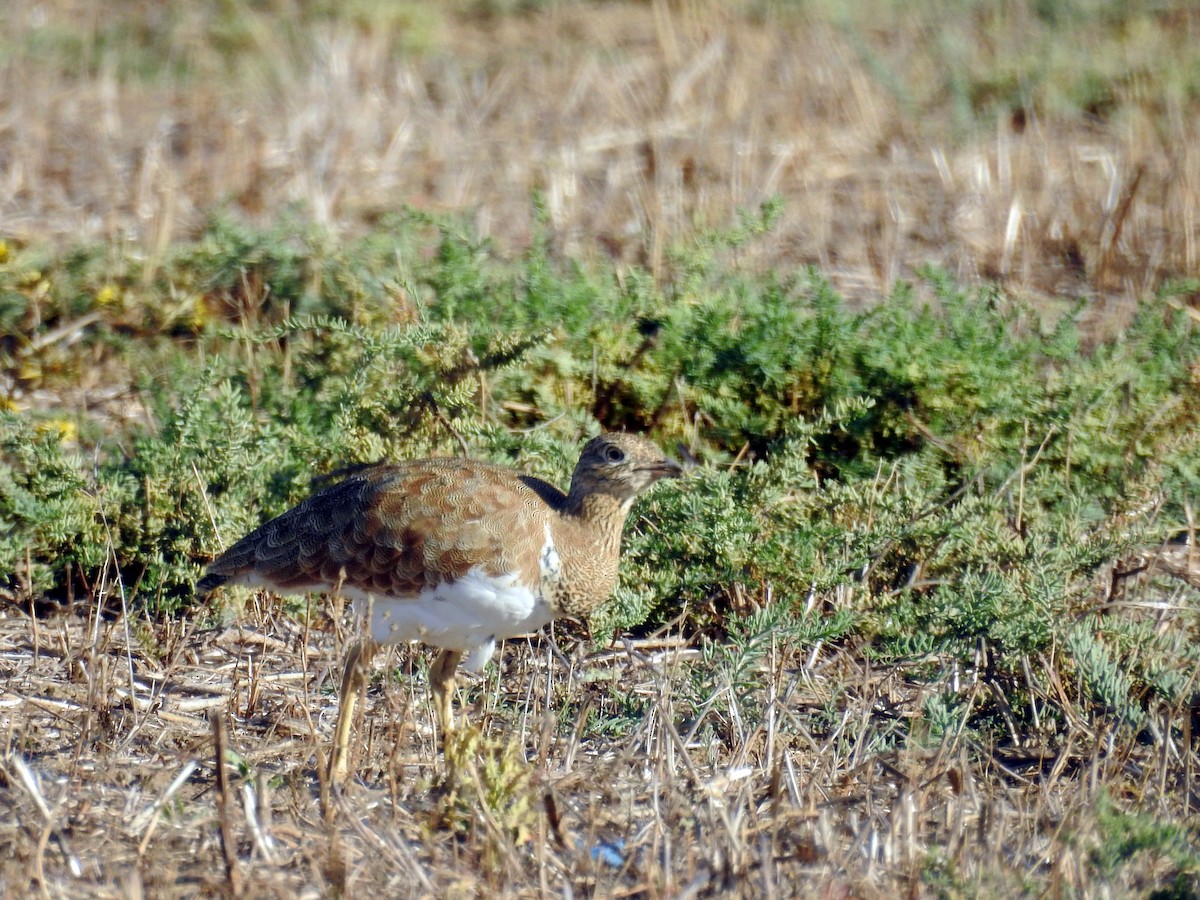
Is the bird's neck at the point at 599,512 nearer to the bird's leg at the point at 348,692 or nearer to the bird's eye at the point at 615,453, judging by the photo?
the bird's eye at the point at 615,453

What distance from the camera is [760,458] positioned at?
7684mm

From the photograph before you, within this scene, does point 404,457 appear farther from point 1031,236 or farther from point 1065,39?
point 1065,39

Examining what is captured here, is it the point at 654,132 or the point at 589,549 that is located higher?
the point at 654,132

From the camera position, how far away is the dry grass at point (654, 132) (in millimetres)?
10031

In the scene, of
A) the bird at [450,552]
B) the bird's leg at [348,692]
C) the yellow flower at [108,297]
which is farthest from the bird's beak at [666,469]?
the yellow flower at [108,297]

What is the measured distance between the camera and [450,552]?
5578 millimetres

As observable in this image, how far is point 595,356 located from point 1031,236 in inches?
156

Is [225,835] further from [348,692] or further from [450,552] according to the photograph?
[450,552]

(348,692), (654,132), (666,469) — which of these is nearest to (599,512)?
(666,469)

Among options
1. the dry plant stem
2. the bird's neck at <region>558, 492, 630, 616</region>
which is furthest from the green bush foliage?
the dry plant stem

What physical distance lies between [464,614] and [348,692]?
20.8 inches

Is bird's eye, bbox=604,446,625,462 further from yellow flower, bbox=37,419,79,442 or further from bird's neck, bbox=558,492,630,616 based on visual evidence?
yellow flower, bbox=37,419,79,442

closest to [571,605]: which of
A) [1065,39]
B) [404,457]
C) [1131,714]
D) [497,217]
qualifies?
[404,457]

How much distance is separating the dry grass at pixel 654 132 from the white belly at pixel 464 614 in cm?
395
